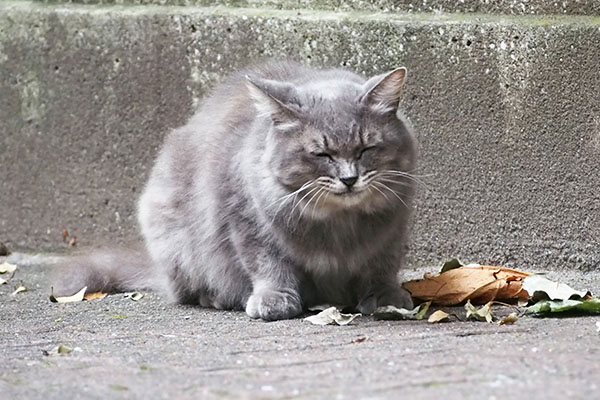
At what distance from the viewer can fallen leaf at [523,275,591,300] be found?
12.2 feet

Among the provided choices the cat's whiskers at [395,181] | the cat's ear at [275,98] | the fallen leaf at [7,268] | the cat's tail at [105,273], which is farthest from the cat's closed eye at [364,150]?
the fallen leaf at [7,268]

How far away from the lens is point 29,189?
5.24 meters

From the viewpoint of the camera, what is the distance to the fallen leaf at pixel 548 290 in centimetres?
372

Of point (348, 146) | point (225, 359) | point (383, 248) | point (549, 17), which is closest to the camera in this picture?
point (225, 359)

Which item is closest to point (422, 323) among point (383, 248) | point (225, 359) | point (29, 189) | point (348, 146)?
point (383, 248)

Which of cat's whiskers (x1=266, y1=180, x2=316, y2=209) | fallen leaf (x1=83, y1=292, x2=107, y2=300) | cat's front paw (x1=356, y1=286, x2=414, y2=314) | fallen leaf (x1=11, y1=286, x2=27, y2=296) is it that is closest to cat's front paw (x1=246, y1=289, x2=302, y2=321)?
cat's front paw (x1=356, y1=286, x2=414, y2=314)

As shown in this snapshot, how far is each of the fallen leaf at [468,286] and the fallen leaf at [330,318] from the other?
1.56 feet

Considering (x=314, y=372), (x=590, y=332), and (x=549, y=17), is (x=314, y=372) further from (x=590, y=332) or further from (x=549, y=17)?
(x=549, y=17)

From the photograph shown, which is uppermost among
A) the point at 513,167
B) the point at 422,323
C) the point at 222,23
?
the point at 222,23

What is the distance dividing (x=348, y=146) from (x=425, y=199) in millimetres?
1312

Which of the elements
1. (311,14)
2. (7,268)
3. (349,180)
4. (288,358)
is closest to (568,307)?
(349,180)

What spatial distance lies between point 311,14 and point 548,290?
5.96ft

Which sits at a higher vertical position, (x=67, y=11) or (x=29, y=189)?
(x=67, y=11)

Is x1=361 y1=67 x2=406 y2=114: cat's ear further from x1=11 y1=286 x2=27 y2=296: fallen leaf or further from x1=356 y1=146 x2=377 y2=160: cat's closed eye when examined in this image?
x1=11 y1=286 x2=27 y2=296: fallen leaf
